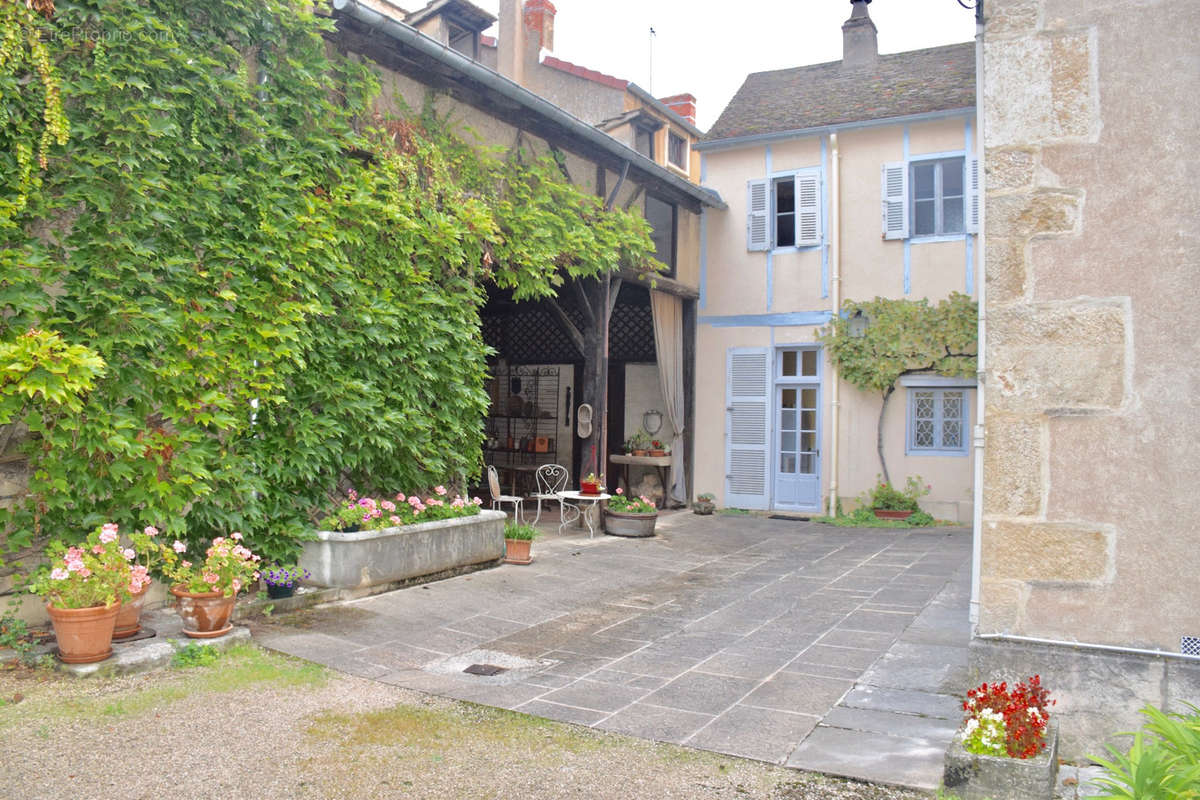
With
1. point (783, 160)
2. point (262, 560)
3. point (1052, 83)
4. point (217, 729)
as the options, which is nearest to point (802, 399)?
point (783, 160)

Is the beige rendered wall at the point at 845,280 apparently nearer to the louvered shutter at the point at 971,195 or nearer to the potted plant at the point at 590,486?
the louvered shutter at the point at 971,195

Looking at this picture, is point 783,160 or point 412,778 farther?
point 783,160

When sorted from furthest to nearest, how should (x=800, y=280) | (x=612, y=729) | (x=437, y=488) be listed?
(x=800, y=280) < (x=437, y=488) < (x=612, y=729)

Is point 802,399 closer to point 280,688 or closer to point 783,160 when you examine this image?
point 783,160

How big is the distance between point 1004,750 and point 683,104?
1490cm

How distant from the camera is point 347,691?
3.79m

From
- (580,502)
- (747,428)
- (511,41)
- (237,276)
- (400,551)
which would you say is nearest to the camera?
(237,276)

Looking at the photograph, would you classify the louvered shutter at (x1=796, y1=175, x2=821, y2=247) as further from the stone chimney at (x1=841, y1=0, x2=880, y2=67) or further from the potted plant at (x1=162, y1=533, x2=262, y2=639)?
the potted plant at (x1=162, y1=533, x2=262, y2=639)

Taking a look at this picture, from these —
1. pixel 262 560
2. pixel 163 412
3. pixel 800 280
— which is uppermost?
pixel 800 280

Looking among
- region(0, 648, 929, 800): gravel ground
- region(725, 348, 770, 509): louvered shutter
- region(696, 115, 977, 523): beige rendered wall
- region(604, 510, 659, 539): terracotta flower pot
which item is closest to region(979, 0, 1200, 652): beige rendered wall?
region(0, 648, 929, 800): gravel ground

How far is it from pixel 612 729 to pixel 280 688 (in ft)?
4.88

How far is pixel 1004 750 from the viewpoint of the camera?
104 inches

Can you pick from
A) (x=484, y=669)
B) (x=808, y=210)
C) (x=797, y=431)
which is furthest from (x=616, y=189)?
(x=484, y=669)

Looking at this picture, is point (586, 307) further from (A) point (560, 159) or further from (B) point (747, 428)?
(B) point (747, 428)
